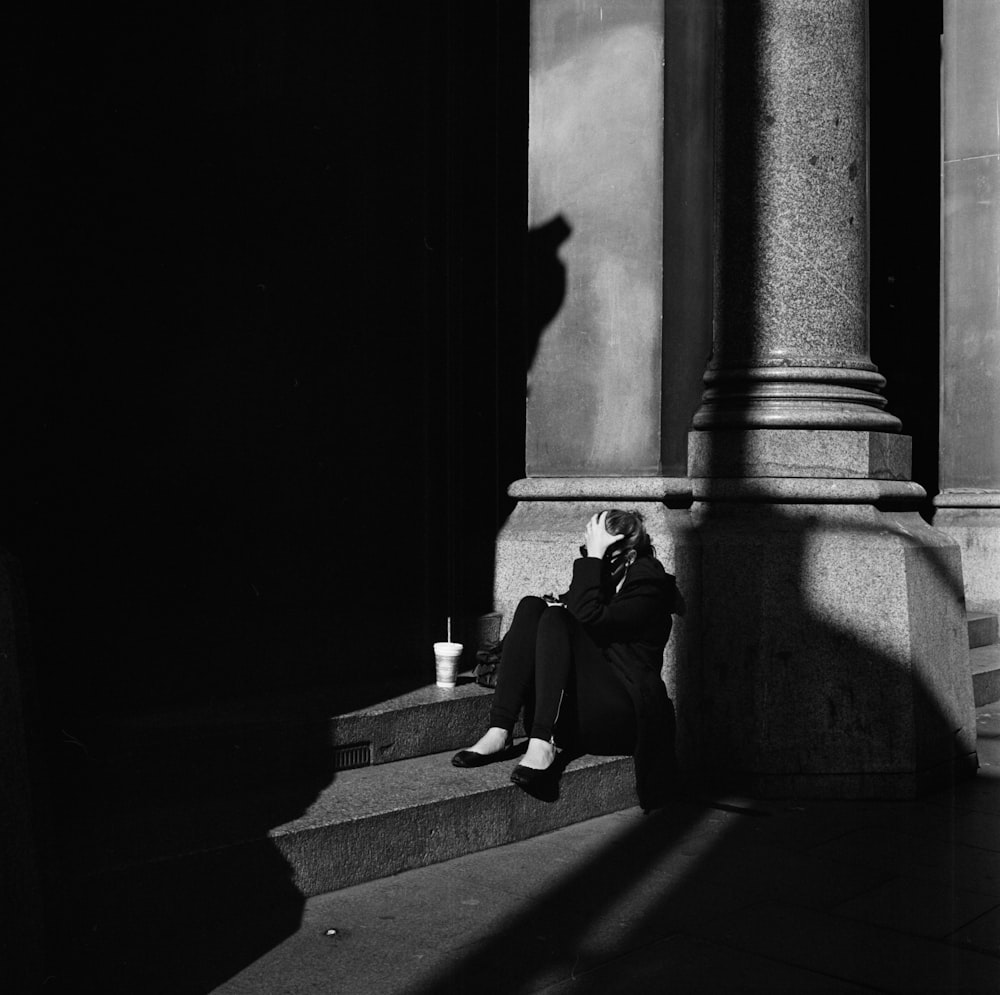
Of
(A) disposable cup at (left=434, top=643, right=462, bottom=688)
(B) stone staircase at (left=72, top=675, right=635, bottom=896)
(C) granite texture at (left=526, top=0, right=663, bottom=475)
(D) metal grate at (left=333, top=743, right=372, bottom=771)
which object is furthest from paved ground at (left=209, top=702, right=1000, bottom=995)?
(C) granite texture at (left=526, top=0, right=663, bottom=475)

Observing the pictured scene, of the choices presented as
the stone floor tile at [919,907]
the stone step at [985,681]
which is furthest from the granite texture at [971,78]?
the stone floor tile at [919,907]

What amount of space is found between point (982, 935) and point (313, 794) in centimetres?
235

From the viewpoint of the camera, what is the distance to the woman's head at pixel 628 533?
18.4 feet

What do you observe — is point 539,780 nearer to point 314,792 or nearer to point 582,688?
point 582,688

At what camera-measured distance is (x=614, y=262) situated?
635cm

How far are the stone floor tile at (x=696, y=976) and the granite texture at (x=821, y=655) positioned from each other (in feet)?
6.88

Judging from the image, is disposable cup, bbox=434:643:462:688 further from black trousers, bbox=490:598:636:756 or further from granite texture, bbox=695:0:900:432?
granite texture, bbox=695:0:900:432

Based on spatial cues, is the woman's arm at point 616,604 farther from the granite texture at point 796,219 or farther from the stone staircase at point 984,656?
the stone staircase at point 984,656

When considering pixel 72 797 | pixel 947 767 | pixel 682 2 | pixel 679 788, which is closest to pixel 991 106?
pixel 682 2

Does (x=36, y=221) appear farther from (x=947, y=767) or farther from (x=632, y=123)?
(x=947, y=767)

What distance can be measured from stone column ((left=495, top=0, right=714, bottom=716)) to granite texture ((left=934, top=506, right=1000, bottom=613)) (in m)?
4.50

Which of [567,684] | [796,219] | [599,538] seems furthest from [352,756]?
[796,219]

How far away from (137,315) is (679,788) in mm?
3268

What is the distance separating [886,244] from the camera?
1198 cm
